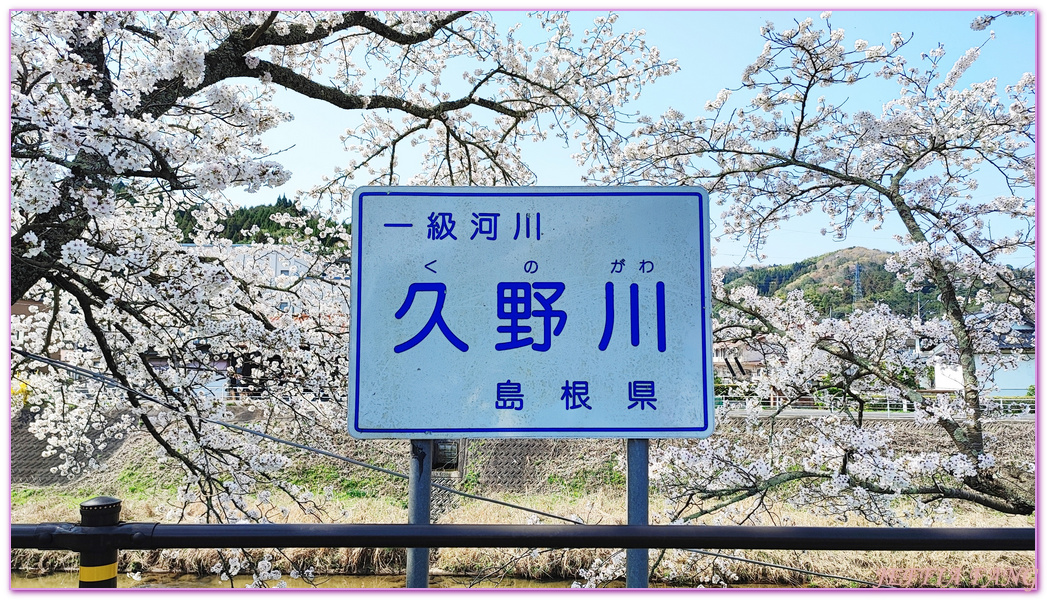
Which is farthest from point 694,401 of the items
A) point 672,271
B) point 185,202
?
point 185,202

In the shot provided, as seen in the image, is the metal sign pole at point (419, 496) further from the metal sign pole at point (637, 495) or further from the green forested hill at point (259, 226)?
the green forested hill at point (259, 226)

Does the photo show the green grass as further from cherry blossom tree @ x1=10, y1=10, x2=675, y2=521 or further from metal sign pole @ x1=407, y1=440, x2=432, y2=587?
A: metal sign pole @ x1=407, y1=440, x2=432, y2=587

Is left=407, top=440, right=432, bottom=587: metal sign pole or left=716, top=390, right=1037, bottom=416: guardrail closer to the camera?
left=407, top=440, right=432, bottom=587: metal sign pole

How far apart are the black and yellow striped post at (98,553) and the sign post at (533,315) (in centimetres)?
57

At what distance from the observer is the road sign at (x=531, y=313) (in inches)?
57.4

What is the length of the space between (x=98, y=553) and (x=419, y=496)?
28.1 inches

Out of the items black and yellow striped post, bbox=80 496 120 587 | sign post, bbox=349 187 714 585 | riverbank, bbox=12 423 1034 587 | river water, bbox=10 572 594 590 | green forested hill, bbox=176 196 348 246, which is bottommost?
river water, bbox=10 572 594 590

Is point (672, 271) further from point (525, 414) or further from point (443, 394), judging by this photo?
point (443, 394)

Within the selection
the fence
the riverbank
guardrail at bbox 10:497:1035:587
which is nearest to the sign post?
guardrail at bbox 10:497:1035:587

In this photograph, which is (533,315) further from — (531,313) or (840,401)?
(840,401)

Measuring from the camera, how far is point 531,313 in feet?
4.92

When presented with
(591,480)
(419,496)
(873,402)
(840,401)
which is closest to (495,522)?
(419,496)

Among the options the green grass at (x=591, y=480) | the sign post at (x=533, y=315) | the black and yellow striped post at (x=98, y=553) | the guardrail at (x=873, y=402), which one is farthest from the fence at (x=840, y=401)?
the green grass at (x=591, y=480)

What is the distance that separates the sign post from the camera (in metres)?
1.46
